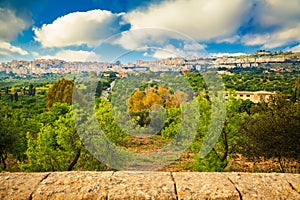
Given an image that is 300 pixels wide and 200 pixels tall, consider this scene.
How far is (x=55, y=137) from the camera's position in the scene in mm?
9164

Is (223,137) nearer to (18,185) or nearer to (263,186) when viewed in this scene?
(263,186)

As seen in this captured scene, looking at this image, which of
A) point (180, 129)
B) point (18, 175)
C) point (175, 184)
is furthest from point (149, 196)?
point (180, 129)

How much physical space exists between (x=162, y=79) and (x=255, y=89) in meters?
34.2

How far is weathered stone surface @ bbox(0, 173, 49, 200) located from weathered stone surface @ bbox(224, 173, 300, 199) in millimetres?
1737

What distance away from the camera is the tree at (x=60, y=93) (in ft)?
76.3

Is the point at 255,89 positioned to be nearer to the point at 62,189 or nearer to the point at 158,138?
the point at 158,138

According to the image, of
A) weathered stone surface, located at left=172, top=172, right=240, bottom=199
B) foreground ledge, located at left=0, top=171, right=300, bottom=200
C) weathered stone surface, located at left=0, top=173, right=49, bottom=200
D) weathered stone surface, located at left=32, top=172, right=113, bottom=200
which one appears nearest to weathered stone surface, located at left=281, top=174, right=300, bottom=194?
foreground ledge, located at left=0, top=171, right=300, bottom=200

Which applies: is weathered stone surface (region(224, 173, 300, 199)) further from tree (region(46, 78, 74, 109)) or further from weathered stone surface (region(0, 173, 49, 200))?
tree (region(46, 78, 74, 109))

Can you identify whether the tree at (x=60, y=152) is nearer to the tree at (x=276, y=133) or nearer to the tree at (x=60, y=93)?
the tree at (x=276, y=133)

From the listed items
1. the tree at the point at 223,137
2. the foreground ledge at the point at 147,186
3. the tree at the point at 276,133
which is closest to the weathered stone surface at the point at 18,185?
the foreground ledge at the point at 147,186

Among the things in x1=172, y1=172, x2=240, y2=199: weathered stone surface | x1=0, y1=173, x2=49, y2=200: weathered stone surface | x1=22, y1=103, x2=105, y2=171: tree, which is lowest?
x1=22, y1=103, x2=105, y2=171: tree

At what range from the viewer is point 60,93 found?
24.2 metres

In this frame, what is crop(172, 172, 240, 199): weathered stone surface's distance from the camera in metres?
1.85

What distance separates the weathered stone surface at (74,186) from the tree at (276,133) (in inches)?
310
